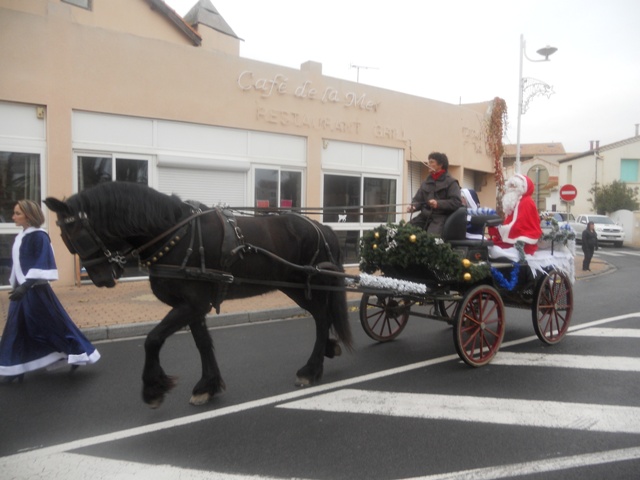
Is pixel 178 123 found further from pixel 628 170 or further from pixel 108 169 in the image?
pixel 628 170

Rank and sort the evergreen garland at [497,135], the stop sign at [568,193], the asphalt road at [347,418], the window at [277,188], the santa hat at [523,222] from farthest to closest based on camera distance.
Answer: the evergreen garland at [497,135]
the stop sign at [568,193]
the window at [277,188]
the santa hat at [523,222]
the asphalt road at [347,418]

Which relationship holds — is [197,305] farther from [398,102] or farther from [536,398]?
[398,102]

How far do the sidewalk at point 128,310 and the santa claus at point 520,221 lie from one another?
12.3 feet

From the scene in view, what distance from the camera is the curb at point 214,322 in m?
6.94

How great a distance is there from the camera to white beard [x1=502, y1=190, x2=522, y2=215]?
6.44m

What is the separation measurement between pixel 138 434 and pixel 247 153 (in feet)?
29.8

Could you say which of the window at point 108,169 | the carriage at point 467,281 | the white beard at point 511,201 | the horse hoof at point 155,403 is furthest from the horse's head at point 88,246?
the window at point 108,169

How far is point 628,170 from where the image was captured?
1711 inches

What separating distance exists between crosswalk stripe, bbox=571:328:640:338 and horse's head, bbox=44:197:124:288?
617cm

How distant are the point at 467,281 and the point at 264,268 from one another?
2.21 meters

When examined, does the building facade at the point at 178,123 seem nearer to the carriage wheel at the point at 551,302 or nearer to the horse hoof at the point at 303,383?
the carriage wheel at the point at 551,302

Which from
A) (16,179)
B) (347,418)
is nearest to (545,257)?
(347,418)

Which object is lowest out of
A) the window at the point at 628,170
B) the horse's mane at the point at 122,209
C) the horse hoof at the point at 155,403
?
the horse hoof at the point at 155,403

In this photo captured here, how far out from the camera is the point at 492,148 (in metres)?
19.4
